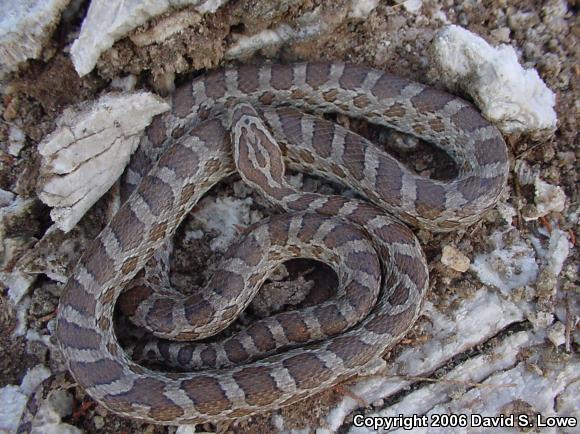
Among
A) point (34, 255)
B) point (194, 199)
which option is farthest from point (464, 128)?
point (34, 255)

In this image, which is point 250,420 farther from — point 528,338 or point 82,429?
point 528,338

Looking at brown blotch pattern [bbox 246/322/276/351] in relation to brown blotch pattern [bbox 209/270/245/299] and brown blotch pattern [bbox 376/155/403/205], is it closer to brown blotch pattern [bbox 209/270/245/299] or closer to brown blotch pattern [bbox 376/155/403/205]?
brown blotch pattern [bbox 209/270/245/299]

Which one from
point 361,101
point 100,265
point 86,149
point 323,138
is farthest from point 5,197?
point 361,101

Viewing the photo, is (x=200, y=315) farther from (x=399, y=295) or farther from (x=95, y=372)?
(x=399, y=295)

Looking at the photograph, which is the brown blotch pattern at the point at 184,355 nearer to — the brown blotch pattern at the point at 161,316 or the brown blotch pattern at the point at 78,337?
the brown blotch pattern at the point at 161,316

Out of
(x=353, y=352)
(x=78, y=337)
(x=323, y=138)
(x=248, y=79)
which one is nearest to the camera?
(x=353, y=352)

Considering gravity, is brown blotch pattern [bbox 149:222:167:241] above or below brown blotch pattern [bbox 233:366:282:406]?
above

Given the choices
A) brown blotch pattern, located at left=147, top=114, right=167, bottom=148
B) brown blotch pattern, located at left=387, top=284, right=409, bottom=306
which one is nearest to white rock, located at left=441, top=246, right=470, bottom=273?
brown blotch pattern, located at left=387, top=284, right=409, bottom=306
